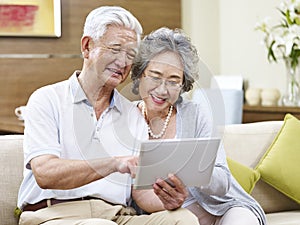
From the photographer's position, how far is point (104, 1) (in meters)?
4.91

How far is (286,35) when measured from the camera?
4402 mm

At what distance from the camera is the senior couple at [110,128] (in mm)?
2207

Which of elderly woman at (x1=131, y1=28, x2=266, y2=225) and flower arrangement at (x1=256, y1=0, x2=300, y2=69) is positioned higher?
flower arrangement at (x1=256, y1=0, x2=300, y2=69)

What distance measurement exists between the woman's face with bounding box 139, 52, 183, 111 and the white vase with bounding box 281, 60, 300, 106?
2.38 meters

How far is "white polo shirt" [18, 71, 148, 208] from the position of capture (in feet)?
7.43

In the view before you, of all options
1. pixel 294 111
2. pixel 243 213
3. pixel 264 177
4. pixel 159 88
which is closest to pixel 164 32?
pixel 159 88

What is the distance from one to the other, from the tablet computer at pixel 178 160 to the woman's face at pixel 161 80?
0.18 m

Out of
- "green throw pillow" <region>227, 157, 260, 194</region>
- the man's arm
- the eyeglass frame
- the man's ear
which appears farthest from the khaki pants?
"green throw pillow" <region>227, 157, 260, 194</region>

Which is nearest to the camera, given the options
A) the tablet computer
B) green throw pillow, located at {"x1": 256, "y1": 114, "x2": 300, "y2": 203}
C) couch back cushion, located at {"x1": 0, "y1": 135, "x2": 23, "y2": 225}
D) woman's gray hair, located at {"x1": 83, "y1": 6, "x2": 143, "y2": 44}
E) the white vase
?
the tablet computer

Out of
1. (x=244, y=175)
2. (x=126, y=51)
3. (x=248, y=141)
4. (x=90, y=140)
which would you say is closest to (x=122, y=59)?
(x=126, y=51)

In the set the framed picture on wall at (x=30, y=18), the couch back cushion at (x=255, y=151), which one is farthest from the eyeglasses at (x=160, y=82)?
the framed picture on wall at (x=30, y=18)

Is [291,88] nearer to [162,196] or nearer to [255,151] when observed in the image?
[255,151]

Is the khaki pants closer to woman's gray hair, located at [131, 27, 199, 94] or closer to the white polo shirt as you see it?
the white polo shirt

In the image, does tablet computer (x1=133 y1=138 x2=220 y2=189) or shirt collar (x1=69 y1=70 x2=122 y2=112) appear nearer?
tablet computer (x1=133 y1=138 x2=220 y2=189)
